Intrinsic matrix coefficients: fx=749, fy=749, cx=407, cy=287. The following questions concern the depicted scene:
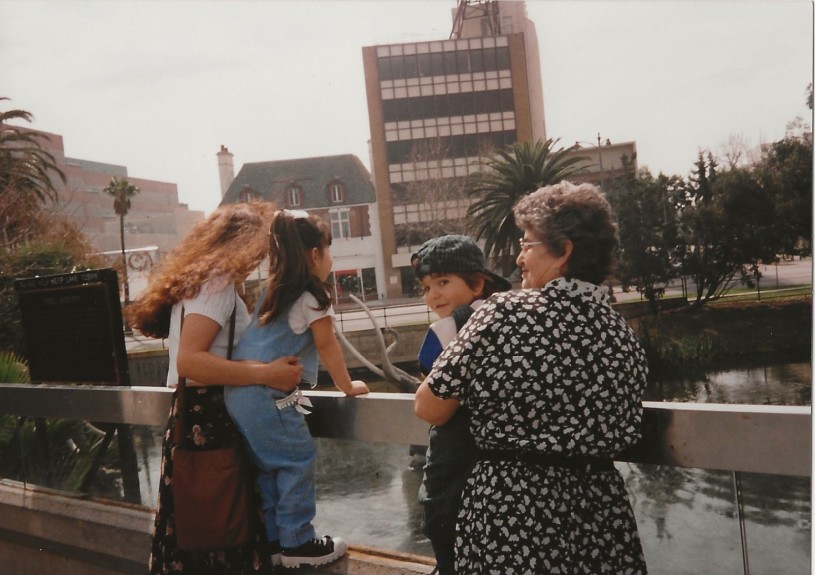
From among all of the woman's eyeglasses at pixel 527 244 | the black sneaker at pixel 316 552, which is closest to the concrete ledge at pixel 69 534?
the black sneaker at pixel 316 552

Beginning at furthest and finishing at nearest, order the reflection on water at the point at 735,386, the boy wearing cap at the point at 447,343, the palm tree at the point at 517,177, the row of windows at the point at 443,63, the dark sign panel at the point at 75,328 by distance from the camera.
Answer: the row of windows at the point at 443,63 → the palm tree at the point at 517,177 → the reflection on water at the point at 735,386 → the dark sign panel at the point at 75,328 → the boy wearing cap at the point at 447,343

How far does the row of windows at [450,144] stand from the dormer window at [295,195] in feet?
21.6

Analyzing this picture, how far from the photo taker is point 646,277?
114ft

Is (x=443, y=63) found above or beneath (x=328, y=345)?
above

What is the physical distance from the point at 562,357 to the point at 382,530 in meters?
1.18

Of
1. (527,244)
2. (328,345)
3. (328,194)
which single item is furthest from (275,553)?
(328,194)

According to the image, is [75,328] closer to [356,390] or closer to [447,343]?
[356,390]

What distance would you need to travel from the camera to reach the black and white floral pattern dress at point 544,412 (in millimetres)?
1425

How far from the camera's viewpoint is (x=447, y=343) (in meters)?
1.68

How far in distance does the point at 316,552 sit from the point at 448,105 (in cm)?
5016

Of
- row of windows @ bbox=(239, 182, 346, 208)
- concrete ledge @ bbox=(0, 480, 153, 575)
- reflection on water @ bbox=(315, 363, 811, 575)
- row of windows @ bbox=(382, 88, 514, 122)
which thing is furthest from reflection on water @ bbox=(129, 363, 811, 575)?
row of windows @ bbox=(382, 88, 514, 122)

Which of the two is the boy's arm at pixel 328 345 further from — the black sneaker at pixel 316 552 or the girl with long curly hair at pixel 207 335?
the black sneaker at pixel 316 552

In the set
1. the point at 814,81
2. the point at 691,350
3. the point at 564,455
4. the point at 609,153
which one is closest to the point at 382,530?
the point at 564,455

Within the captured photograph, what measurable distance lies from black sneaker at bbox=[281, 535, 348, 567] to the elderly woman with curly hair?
0.81 metres
